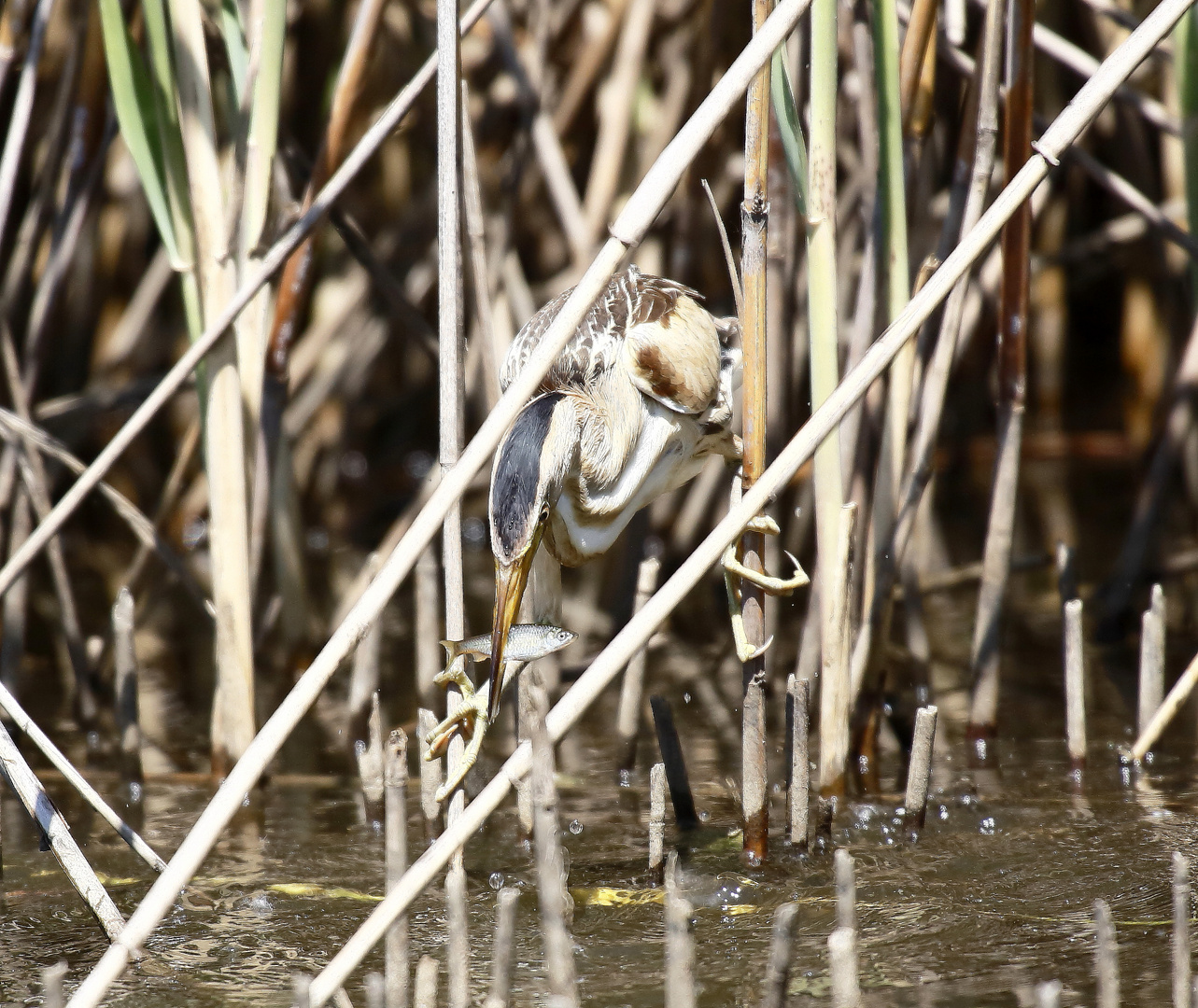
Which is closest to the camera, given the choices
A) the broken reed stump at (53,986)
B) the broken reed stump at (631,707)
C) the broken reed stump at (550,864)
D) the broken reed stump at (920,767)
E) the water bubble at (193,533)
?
the broken reed stump at (53,986)

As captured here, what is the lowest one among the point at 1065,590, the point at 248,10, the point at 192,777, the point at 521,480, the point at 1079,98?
the point at 192,777

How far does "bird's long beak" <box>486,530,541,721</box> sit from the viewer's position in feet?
7.25

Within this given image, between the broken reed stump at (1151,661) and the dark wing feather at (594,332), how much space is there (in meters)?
1.22

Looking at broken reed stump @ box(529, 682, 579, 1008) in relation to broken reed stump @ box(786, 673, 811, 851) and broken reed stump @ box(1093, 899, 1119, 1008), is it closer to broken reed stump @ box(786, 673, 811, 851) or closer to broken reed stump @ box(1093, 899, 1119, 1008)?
broken reed stump @ box(1093, 899, 1119, 1008)

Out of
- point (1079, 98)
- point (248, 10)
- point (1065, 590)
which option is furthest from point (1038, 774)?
point (248, 10)

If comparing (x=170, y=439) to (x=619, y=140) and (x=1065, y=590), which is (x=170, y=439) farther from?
(x=1065, y=590)

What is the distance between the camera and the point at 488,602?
4625 millimetres

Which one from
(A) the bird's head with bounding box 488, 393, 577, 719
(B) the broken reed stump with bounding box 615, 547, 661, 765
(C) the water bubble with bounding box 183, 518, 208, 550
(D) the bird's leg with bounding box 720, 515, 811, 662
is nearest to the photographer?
(A) the bird's head with bounding box 488, 393, 577, 719

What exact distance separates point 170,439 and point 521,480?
3973 mm

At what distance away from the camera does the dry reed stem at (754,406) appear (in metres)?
2.21

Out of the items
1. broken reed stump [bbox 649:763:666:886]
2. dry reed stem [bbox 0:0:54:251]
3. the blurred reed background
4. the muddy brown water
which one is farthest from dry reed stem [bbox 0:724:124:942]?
dry reed stem [bbox 0:0:54:251]

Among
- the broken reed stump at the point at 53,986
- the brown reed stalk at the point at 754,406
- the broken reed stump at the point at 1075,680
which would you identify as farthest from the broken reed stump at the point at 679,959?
the broken reed stump at the point at 1075,680

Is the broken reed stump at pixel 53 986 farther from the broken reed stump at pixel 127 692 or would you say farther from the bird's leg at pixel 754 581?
the broken reed stump at pixel 127 692

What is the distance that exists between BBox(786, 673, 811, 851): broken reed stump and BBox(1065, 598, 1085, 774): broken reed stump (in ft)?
2.33
